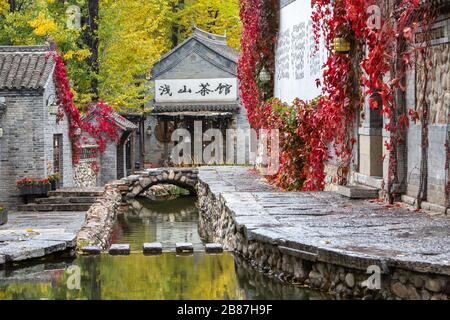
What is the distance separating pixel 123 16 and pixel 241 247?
79.0 ft

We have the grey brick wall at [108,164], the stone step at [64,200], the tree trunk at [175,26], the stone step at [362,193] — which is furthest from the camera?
the tree trunk at [175,26]

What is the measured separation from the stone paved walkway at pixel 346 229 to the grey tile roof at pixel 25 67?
30.9 feet

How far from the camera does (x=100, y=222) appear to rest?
2039 cm

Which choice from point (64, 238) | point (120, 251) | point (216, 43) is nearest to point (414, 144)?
point (120, 251)

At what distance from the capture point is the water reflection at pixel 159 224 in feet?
69.5

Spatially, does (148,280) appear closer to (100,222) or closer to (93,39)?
(100,222)

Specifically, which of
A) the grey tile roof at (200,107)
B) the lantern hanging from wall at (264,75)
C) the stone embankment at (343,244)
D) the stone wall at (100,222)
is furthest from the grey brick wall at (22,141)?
the grey tile roof at (200,107)

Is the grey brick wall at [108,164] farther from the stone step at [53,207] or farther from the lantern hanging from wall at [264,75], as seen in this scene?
the stone step at [53,207]

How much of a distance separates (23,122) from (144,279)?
14287mm

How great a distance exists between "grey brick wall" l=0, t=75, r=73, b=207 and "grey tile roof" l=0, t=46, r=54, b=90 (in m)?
0.26

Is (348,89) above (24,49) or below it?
below

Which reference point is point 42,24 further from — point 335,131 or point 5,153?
point 335,131

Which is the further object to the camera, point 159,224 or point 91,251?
point 159,224
